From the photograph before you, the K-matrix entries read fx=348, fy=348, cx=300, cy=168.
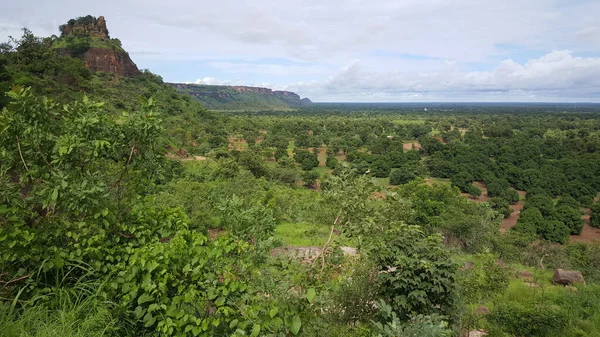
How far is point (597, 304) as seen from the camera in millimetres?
8055

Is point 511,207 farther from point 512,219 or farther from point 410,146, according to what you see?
point 410,146

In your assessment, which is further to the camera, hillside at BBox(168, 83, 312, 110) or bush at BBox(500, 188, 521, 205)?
hillside at BBox(168, 83, 312, 110)

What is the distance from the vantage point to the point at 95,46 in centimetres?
5728

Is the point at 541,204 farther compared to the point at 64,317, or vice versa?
the point at 541,204

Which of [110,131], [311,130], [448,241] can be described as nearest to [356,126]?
[311,130]

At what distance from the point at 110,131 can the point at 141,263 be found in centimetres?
144

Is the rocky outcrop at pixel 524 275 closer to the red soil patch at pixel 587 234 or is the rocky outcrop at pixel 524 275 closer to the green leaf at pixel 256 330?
the green leaf at pixel 256 330

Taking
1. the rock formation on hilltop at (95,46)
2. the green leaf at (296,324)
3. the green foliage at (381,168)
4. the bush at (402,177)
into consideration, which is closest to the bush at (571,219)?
the bush at (402,177)

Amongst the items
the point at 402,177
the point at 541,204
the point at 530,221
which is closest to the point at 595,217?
the point at 541,204

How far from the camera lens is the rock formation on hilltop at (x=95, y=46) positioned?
56188 mm

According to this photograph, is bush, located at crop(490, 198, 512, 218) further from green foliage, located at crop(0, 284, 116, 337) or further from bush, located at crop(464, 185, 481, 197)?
green foliage, located at crop(0, 284, 116, 337)

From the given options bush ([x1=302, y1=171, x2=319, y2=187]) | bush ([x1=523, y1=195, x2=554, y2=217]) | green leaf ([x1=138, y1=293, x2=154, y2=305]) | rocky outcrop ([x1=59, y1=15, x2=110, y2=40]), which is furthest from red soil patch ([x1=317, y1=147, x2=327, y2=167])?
green leaf ([x1=138, y1=293, x2=154, y2=305])

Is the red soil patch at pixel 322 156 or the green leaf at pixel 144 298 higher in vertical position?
the green leaf at pixel 144 298

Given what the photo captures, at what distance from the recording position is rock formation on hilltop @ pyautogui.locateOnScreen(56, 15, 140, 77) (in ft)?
184
